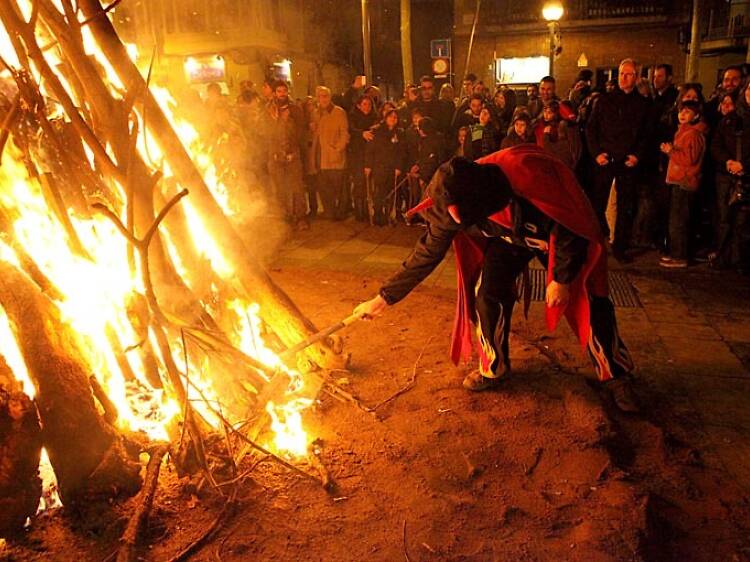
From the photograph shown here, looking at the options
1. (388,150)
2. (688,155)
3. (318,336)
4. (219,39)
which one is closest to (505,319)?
(318,336)

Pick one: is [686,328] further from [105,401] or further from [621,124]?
[105,401]

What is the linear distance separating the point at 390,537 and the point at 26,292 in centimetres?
212

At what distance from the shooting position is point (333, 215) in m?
10.1

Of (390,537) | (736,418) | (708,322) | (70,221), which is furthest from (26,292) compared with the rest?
(708,322)

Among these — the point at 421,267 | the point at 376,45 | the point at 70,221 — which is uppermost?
the point at 376,45

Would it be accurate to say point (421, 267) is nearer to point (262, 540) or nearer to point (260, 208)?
point (262, 540)

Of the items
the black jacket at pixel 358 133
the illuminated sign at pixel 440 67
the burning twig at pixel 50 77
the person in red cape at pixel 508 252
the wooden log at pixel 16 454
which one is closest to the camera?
the burning twig at pixel 50 77

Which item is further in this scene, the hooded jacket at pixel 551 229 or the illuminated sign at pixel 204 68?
the illuminated sign at pixel 204 68

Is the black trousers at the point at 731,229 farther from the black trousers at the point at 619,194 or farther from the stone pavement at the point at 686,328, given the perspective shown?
the black trousers at the point at 619,194

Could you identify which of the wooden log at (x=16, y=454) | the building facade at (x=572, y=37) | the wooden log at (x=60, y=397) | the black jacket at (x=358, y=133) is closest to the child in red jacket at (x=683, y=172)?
the black jacket at (x=358, y=133)

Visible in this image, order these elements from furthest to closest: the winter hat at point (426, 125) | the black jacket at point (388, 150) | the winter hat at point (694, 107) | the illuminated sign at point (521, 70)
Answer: the illuminated sign at point (521, 70)
the black jacket at point (388, 150)
the winter hat at point (426, 125)
the winter hat at point (694, 107)

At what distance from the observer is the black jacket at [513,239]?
3715 millimetres

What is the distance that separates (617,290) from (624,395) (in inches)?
98.7

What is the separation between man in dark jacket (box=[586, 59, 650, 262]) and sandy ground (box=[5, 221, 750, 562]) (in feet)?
9.30
